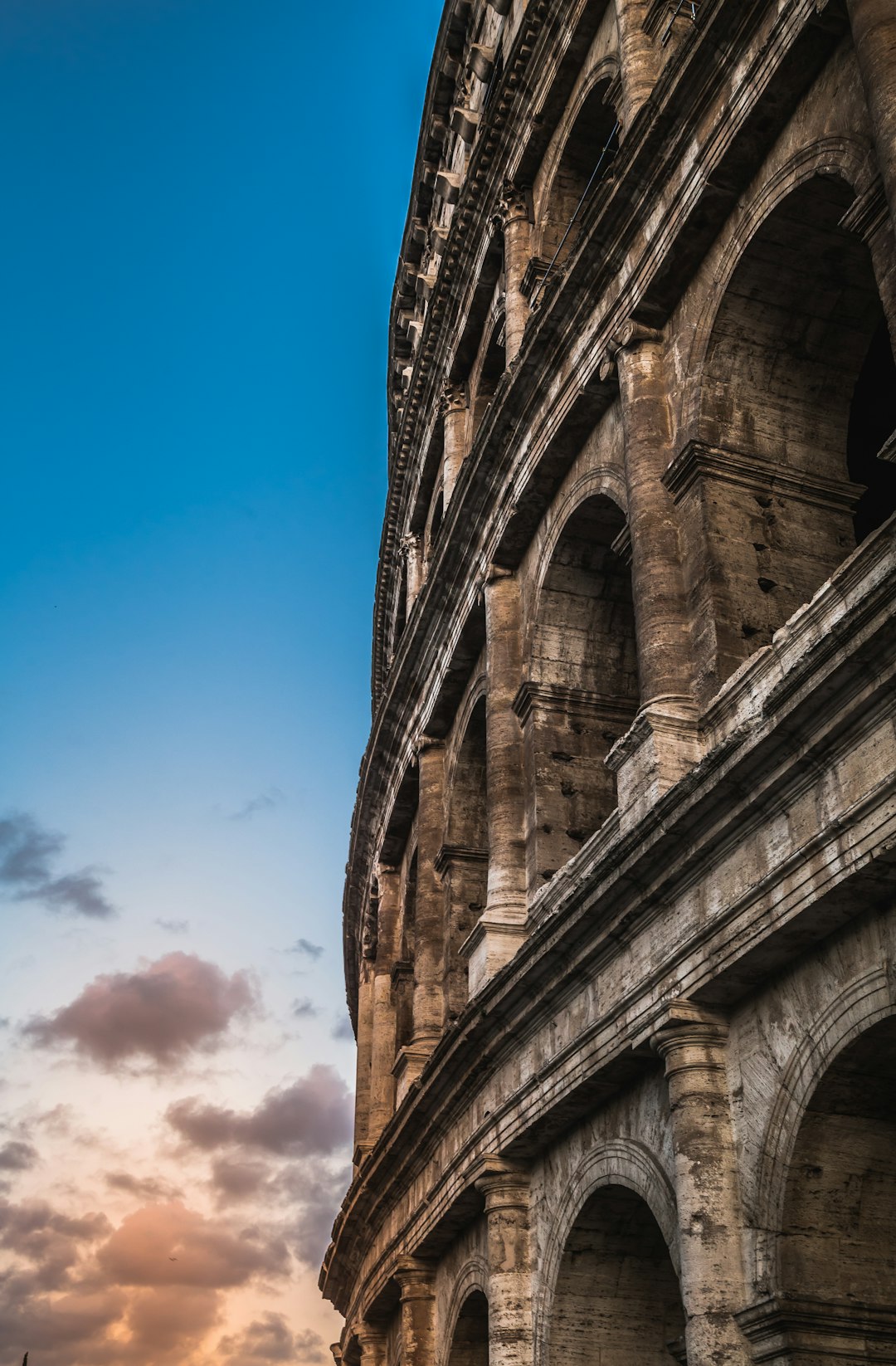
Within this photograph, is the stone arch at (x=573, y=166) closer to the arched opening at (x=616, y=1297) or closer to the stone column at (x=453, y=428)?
the stone column at (x=453, y=428)

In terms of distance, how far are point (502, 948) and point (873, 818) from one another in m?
6.47

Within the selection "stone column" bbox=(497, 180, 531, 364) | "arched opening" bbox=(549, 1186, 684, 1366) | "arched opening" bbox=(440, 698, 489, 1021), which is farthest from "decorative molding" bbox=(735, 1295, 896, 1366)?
"stone column" bbox=(497, 180, 531, 364)

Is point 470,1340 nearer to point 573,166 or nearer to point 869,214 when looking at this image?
point 869,214

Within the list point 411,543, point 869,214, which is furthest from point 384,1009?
point 869,214

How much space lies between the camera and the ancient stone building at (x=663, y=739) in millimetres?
7895

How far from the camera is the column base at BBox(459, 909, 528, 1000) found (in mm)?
13125

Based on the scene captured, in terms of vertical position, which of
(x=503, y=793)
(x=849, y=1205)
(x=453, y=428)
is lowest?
(x=849, y=1205)

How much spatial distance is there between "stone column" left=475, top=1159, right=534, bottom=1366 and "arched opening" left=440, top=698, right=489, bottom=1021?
13.2 ft

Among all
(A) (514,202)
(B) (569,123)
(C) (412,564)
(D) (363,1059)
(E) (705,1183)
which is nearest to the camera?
(E) (705,1183)

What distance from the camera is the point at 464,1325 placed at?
14047mm

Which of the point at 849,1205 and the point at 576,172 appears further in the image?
the point at 576,172

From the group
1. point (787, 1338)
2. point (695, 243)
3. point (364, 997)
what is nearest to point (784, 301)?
point (695, 243)

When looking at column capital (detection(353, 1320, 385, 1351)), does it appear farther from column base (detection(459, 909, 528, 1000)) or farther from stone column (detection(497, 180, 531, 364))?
stone column (detection(497, 180, 531, 364))

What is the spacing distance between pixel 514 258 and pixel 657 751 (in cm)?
1012
